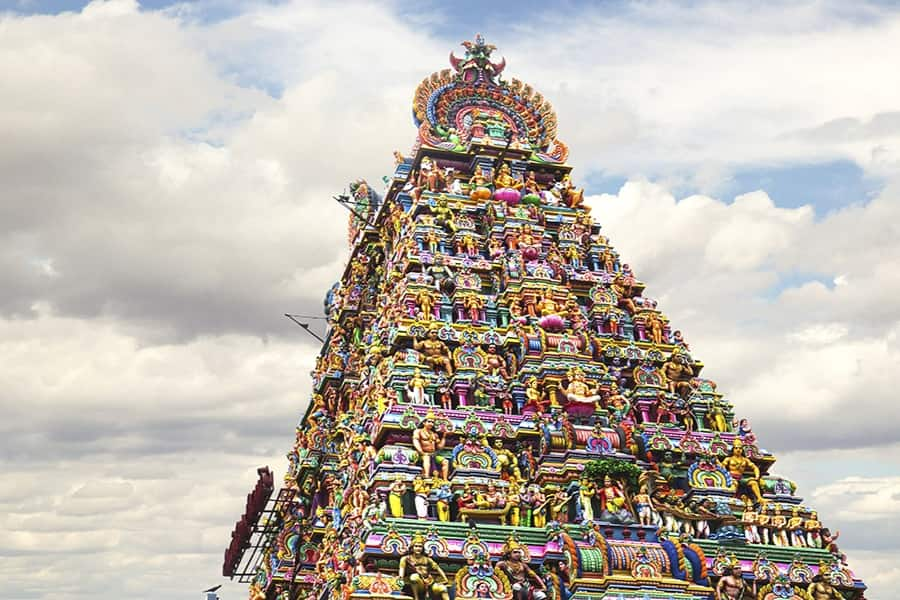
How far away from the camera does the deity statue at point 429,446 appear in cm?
2558

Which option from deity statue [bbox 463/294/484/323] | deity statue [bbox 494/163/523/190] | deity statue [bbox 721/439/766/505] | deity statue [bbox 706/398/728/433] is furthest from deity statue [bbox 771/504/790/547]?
deity statue [bbox 494/163/523/190]

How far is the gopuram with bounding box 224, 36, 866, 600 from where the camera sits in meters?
23.4

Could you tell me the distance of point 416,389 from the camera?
27578 mm

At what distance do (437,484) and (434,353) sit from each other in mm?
5004

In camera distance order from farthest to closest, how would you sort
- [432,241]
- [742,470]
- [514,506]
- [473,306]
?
[432,241]
[473,306]
[742,470]
[514,506]

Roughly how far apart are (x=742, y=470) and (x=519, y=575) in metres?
8.84

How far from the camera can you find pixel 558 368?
28188 mm

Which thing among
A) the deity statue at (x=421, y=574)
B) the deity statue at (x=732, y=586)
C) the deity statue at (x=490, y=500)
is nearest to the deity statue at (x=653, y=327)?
the deity statue at (x=732, y=586)

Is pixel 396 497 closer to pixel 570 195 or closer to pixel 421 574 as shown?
pixel 421 574

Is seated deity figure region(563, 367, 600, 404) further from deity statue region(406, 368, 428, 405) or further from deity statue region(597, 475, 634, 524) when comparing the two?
deity statue region(406, 368, 428, 405)

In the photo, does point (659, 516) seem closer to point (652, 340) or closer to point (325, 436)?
point (652, 340)

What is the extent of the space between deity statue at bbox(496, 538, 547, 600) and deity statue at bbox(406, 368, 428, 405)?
5.40m

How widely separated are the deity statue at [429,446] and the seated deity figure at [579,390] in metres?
3.72

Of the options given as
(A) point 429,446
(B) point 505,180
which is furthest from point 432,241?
(A) point 429,446
